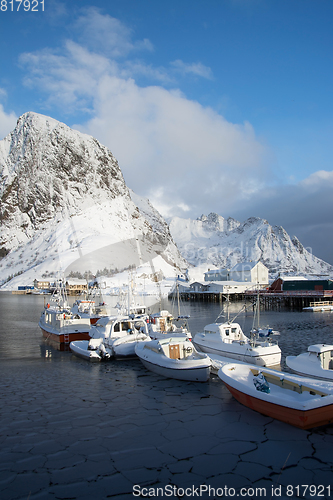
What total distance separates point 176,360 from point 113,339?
27.7ft

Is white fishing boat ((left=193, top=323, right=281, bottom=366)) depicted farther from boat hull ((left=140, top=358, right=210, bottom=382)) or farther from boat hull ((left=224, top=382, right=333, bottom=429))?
boat hull ((left=224, top=382, right=333, bottom=429))

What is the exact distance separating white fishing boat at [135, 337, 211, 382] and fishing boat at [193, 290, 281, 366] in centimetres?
255

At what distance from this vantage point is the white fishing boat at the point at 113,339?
23.2m

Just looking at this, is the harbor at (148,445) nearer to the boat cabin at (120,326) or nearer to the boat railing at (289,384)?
the boat railing at (289,384)

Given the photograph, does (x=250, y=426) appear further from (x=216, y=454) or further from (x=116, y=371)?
(x=116, y=371)

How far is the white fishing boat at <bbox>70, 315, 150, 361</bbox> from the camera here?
76.1 ft

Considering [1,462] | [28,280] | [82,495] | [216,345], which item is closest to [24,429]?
[1,462]

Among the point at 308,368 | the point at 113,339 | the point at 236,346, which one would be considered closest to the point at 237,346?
the point at 236,346

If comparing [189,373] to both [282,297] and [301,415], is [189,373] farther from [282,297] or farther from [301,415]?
[282,297]

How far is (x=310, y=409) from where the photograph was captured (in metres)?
11.0

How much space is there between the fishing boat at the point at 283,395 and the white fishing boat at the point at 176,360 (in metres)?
2.09

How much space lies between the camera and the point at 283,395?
41.2ft

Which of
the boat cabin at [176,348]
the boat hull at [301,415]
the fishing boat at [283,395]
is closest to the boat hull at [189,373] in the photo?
the boat cabin at [176,348]

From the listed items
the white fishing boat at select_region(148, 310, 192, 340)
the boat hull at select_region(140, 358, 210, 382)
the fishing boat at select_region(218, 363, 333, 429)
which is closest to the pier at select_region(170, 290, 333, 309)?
the white fishing boat at select_region(148, 310, 192, 340)
